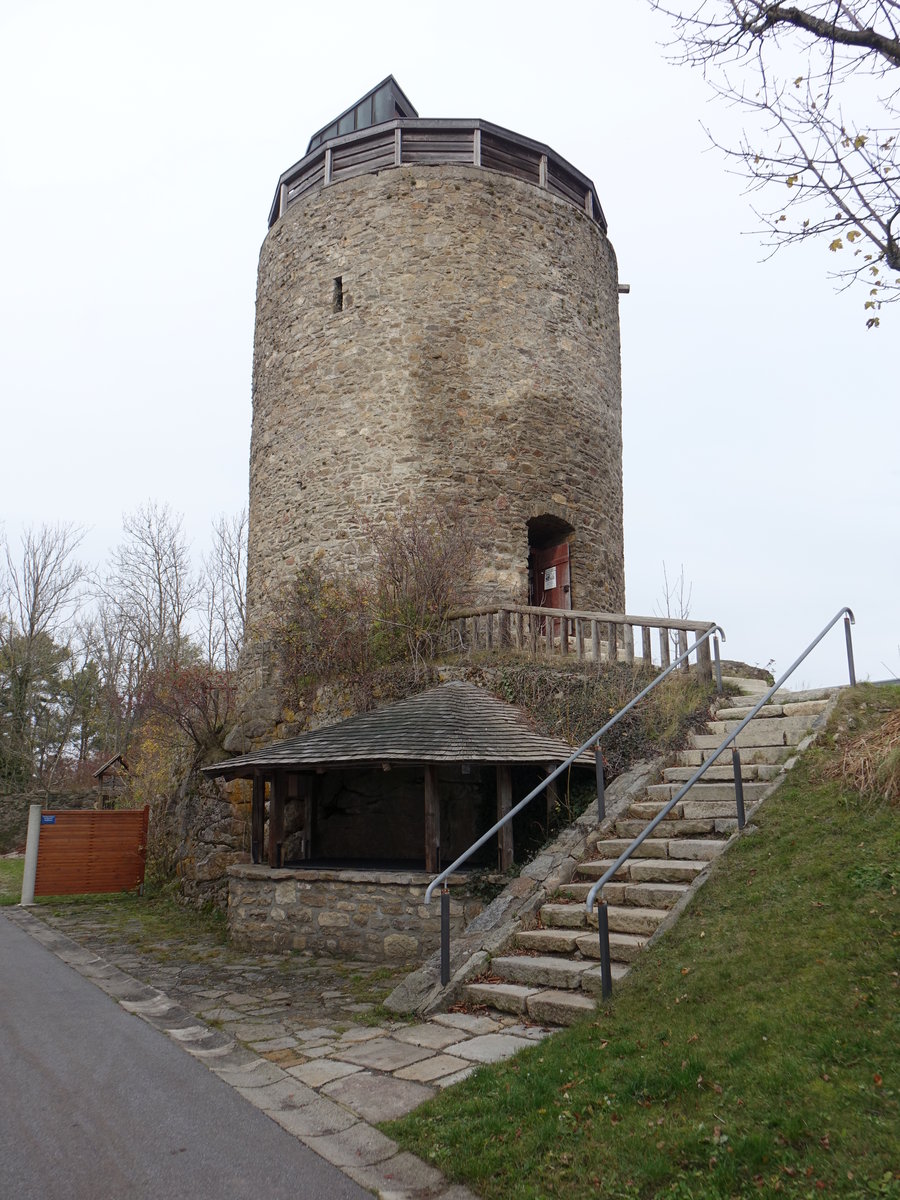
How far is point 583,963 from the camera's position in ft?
18.2

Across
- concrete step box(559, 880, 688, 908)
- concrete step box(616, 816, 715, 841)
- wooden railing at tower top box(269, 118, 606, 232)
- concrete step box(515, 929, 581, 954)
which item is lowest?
concrete step box(515, 929, 581, 954)

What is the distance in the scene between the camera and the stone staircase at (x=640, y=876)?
536cm

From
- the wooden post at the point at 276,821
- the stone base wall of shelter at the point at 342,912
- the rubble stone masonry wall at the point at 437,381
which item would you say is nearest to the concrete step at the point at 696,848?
the stone base wall of shelter at the point at 342,912

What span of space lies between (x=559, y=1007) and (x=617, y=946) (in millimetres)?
641

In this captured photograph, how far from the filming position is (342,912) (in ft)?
26.4

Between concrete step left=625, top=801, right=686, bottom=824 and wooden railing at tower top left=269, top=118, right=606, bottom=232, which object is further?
wooden railing at tower top left=269, top=118, right=606, bottom=232

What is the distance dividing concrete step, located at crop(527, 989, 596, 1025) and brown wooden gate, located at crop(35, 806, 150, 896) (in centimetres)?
1065

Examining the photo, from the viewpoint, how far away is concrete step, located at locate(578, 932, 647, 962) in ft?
17.6

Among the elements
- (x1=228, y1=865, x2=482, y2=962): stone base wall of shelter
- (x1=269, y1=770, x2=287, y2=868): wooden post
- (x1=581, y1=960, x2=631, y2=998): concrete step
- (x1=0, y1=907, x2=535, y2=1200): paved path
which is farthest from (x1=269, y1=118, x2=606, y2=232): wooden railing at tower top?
(x1=581, y1=960, x2=631, y2=998): concrete step

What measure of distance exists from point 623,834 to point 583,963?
1791 mm

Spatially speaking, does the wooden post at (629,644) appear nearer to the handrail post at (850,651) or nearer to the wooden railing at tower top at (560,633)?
the wooden railing at tower top at (560,633)

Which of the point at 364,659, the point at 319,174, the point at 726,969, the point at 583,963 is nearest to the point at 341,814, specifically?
the point at 364,659

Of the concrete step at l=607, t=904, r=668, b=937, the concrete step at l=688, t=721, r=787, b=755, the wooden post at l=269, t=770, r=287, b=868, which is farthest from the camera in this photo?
the wooden post at l=269, t=770, r=287, b=868

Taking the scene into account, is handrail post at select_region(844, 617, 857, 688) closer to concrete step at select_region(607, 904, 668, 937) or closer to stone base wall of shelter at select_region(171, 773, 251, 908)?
concrete step at select_region(607, 904, 668, 937)
